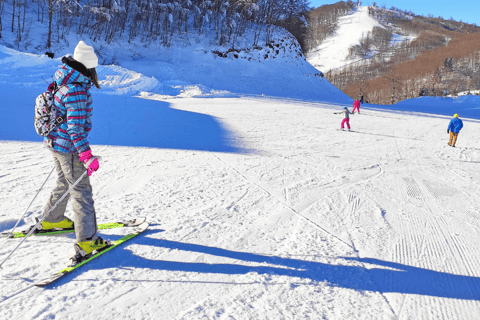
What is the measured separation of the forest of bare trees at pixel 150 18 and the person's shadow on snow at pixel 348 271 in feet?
104

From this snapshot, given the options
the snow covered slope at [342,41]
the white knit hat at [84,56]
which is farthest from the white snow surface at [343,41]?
the white knit hat at [84,56]

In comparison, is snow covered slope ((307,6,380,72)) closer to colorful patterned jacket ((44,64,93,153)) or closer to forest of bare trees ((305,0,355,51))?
forest of bare trees ((305,0,355,51))

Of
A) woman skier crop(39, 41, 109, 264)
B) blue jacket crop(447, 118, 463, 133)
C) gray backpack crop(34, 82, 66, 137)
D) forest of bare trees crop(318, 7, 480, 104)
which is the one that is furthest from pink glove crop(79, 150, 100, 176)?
forest of bare trees crop(318, 7, 480, 104)

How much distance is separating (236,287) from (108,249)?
1249mm

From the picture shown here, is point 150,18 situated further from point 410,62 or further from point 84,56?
point 410,62

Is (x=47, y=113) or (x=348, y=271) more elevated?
(x=47, y=113)

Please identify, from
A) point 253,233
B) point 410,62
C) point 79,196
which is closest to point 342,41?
point 410,62

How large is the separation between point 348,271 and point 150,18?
1601 inches

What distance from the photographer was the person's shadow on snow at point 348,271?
7.94 feet

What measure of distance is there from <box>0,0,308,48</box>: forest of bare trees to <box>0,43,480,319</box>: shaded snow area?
26.7 metres

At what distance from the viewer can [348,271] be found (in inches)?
102

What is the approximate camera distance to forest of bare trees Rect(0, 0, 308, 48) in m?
29.0

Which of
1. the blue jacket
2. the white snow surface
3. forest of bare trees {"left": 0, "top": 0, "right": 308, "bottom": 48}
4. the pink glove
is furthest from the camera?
the white snow surface

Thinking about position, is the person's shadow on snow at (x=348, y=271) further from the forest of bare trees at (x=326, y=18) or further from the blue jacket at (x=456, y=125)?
the forest of bare trees at (x=326, y=18)
